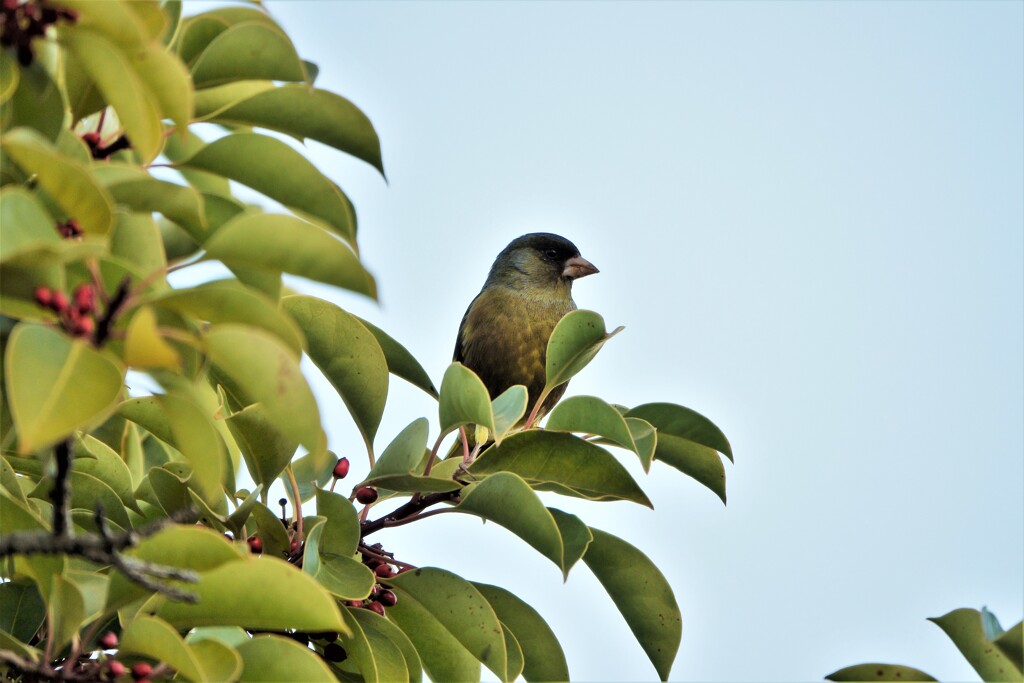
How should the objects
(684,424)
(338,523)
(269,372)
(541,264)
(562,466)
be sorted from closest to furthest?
(269,372) → (338,523) → (562,466) → (684,424) → (541,264)

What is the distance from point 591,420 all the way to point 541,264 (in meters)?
3.74

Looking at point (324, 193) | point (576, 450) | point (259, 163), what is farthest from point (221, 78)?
point (576, 450)

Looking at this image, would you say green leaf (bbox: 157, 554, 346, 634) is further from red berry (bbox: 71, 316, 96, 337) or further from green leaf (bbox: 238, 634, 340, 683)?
red berry (bbox: 71, 316, 96, 337)

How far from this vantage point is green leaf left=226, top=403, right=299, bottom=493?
2.22 m

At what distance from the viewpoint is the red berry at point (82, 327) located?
1451mm

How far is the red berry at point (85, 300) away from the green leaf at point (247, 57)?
0.61 metres

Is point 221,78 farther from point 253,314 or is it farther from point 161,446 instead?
point 161,446

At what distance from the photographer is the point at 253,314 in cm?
151

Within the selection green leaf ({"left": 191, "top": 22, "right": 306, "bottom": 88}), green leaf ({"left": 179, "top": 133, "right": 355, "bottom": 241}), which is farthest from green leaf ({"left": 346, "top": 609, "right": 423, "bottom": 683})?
green leaf ({"left": 191, "top": 22, "right": 306, "bottom": 88})

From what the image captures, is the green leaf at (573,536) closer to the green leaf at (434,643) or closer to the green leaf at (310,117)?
the green leaf at (434,643)

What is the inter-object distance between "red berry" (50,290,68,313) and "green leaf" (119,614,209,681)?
45 cm

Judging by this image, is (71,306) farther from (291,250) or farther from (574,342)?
(574,342)

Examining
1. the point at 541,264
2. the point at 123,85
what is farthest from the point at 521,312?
the point at 123,85

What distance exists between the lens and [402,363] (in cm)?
275
